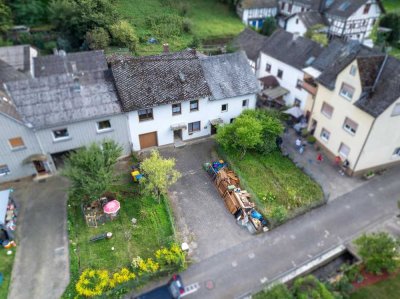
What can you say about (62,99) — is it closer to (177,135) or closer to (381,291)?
(177,135)

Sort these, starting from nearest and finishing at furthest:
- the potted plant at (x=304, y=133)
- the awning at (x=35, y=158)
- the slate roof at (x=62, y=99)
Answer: the slate roof at (x=62, y=99)
the awning at (x=35, y=158)
the potted plant at (x=304, y=133)

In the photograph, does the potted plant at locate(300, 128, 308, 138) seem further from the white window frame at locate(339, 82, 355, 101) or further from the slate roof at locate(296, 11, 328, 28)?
the slate roof at locate(296, 11, 328, 28)

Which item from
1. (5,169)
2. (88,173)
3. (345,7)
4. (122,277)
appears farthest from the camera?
(345,7)

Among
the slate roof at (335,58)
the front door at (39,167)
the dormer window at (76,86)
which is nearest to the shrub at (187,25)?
the dormer window at (76,86)

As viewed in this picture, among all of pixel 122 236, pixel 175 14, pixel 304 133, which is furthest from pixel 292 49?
pixel 122 236

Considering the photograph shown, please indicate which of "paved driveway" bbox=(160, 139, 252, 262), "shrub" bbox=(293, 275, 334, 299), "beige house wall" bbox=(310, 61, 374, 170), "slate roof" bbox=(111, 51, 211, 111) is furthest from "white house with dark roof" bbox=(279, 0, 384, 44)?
"shrub" bbox=(293, 275, 334, 299)

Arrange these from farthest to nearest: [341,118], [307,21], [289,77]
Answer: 1. [307,21]
2. [289,77]
3. [341,118]

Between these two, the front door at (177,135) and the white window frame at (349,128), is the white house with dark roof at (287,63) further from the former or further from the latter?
the front door at (177,135)
